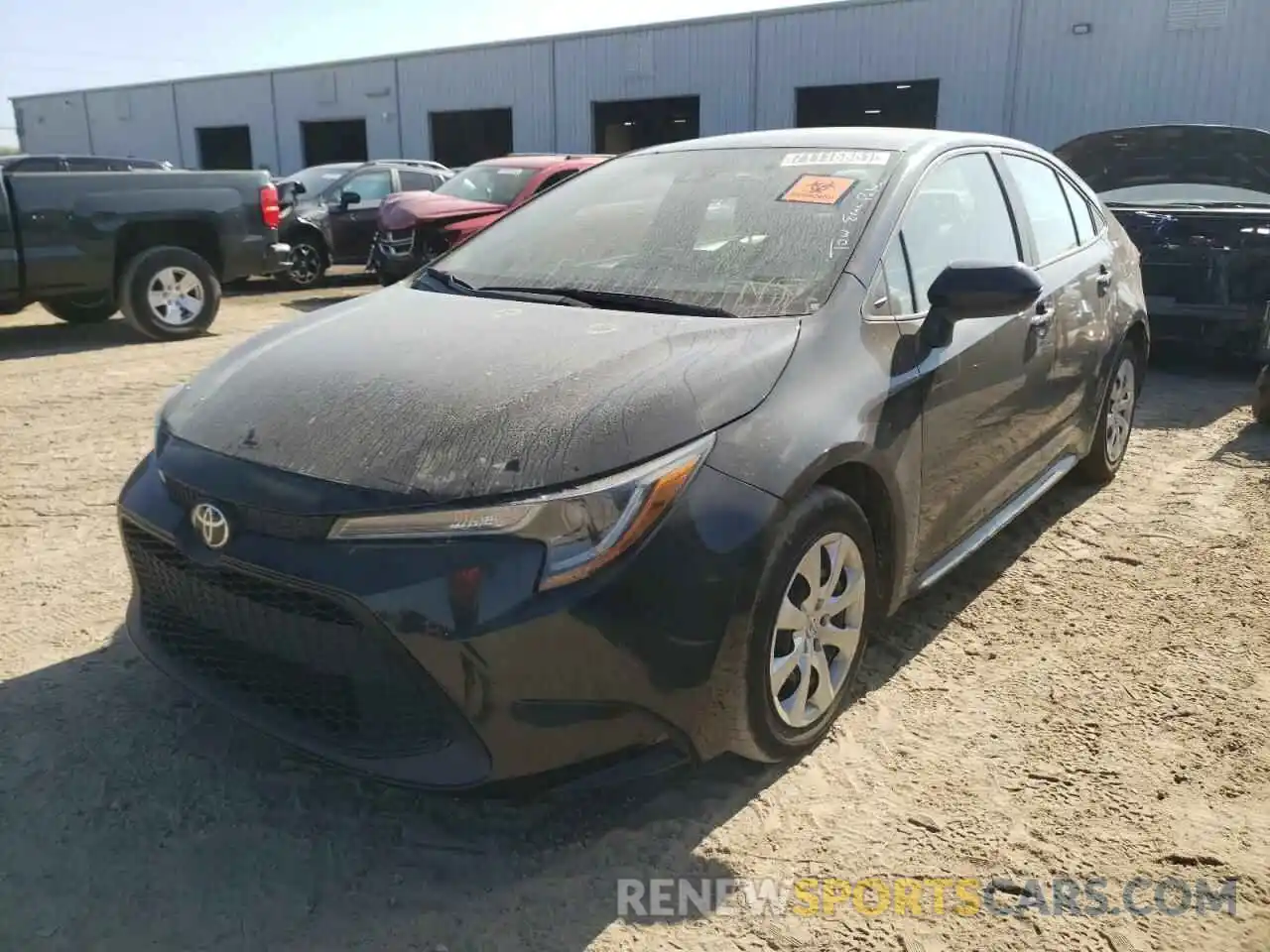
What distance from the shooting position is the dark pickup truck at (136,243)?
25.5 ft

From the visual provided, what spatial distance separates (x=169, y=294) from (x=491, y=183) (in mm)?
3889

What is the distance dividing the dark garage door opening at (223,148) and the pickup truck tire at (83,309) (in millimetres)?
28599

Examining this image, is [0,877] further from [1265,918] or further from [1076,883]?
[1265,918]

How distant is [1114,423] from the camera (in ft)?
15.6

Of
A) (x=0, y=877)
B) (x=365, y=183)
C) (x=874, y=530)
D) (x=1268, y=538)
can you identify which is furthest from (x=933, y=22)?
(x=0, y=877)

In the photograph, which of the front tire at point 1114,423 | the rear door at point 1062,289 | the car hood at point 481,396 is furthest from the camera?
the front tire at point 1114,423

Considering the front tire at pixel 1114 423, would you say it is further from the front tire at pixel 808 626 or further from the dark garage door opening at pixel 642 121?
the dark garage door opening at pixel 642 121

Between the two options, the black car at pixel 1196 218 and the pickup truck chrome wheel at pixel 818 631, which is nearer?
the pickup truck chrome wheel at pixel 818 631


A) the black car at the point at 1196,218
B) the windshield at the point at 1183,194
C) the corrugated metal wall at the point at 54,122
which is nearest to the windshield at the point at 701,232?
the black car at the point at 1196,218

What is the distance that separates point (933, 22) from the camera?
19.6 m

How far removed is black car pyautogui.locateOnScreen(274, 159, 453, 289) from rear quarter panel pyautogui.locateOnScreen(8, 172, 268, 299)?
3.20 m

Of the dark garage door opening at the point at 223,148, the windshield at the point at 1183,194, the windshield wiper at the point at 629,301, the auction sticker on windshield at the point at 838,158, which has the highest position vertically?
the dark garage door opening at the point at 223,148

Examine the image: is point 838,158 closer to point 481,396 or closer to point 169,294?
point 481,396

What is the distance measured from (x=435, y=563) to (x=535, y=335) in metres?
0.85
